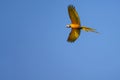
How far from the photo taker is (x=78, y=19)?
3975 centimetres

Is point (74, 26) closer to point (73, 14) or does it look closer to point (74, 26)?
point (74, 26)

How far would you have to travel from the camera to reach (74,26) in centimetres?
4019

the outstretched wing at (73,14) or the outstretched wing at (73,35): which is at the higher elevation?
the outstretched wing at (73,14)

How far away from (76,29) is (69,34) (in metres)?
0.74

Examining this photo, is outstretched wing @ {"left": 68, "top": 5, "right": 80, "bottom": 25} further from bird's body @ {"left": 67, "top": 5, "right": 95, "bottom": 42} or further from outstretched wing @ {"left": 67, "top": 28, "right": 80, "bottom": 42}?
outstretched wing @ {"left": 67, "top": 28, "right": 80, "bottom": 42}

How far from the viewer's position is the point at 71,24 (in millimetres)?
40312

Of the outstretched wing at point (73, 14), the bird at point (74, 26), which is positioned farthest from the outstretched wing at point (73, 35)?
the outstretched wing at point (73, 14)

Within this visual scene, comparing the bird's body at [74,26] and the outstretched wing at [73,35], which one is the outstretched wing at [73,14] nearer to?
the bird's body at [74,26]

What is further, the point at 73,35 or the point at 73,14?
the point at 73,35

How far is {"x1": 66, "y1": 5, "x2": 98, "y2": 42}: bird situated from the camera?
3962 centimetres

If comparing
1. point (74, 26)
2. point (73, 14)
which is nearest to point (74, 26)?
point (74, 26)

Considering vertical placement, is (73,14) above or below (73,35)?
above

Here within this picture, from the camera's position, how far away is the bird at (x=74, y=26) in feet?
130

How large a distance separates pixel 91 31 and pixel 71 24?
5.04 ft
